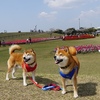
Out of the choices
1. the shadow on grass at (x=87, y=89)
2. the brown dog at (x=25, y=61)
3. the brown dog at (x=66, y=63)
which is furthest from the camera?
the brown dog at (x=25, y=61)

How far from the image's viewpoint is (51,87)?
6.41 meters

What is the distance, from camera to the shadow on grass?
606cm

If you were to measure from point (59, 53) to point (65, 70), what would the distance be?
477 mm

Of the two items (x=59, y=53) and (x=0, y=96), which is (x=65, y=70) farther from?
(x=0, y=96)

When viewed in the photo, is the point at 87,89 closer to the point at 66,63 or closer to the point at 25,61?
the point at 66,63

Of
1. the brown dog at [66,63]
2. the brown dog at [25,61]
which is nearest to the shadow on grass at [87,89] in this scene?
the brown dog at [66,63]

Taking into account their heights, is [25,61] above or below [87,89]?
above

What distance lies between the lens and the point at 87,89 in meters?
6.43

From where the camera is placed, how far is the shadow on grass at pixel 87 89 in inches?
239

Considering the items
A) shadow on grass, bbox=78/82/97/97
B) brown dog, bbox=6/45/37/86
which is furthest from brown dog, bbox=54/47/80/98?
brown dog, bbox=6/45/37/86

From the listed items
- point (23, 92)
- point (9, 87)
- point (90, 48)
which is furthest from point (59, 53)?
point (90, 48)

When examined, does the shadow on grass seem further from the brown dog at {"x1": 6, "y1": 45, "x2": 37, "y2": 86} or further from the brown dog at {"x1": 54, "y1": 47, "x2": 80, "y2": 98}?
the brown dog at {"x1": 6, "y1": 45, "x2": 37, "y2": 86}

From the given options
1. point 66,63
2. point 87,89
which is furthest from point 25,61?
point 87,89

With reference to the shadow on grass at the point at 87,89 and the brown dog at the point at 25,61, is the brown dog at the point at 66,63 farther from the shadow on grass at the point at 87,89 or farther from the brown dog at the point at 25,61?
the brown dog at the point at 25,61
